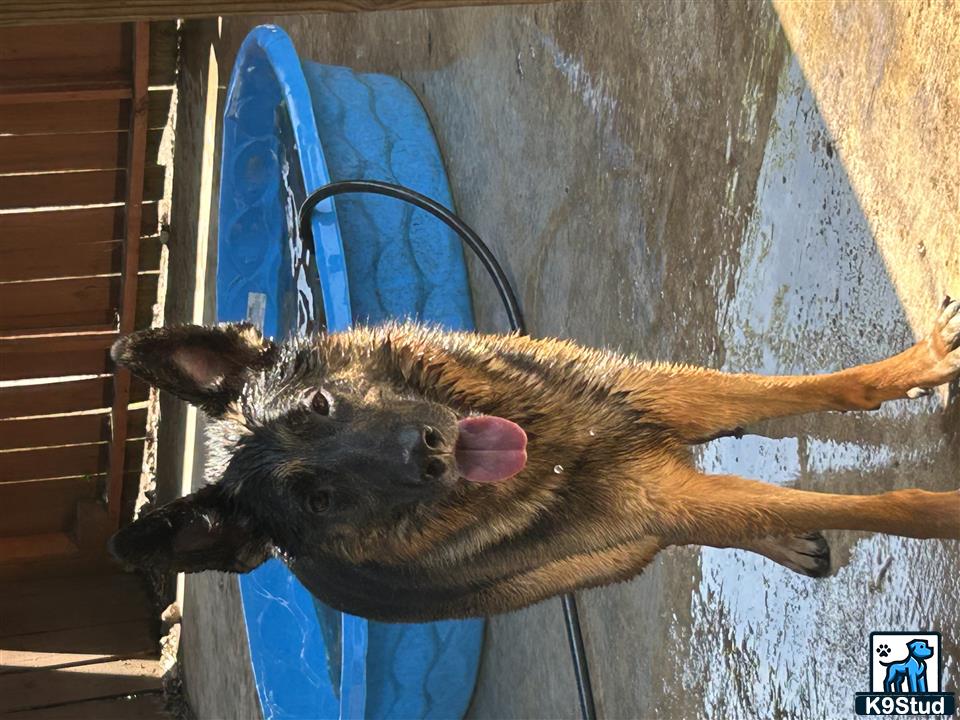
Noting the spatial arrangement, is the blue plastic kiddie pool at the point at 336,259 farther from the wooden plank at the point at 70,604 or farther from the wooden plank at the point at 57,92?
the wooden plank at the point at 70,604

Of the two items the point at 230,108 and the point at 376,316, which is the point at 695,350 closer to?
the point at 376,316

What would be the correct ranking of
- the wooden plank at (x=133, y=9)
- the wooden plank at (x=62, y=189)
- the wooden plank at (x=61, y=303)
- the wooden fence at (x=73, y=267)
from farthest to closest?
the wooden plank at (x=61, y=303) < the wooden plank at (x=62, y=189) < the wooden fence at (x=73, y=267) < the wooden plank at (x=133, y=9)

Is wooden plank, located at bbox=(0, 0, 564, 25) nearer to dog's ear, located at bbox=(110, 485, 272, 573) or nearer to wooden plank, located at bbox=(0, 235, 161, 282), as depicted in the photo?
dog's ear, located at bbox=(110, 485, 272, 573)

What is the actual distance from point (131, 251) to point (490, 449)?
17.4ft

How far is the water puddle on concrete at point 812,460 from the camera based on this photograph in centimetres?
256

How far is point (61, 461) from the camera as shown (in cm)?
796

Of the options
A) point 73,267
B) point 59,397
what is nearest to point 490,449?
point 73,267

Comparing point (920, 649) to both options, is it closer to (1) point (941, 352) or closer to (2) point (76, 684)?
(1) point (941, 352)

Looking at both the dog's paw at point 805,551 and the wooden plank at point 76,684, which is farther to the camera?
the wooden plank at point 76,684

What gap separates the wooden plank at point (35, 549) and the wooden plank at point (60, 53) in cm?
368

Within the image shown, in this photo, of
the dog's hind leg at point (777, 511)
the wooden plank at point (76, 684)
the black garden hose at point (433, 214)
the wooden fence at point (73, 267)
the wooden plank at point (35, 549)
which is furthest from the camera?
the wooden plank at point (35, 549)

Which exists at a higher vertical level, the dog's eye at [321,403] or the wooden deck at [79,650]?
the dog's eye at [321,403]

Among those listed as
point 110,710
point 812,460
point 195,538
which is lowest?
point 110,710

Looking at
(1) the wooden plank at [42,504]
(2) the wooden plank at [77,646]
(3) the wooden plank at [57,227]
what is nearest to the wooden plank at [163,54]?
(3) the wooden plank at [57,227]
